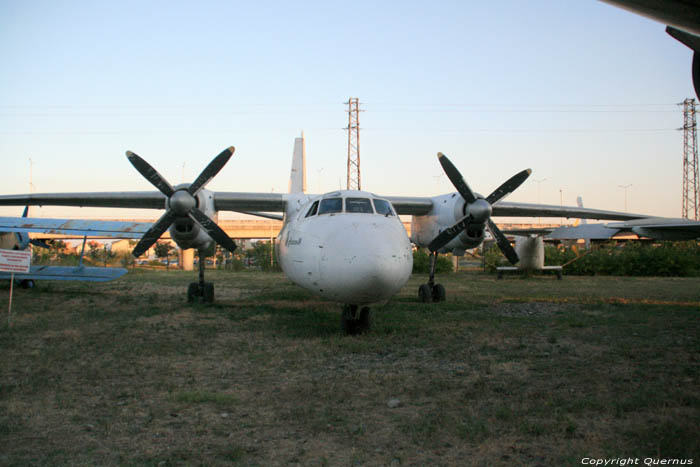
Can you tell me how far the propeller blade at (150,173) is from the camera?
11.5m

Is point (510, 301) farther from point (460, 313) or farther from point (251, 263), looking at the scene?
point (251, 263)

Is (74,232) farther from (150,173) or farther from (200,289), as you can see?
(150,173)

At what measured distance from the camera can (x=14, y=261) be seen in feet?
32.1

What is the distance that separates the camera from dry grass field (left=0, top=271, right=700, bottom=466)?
3.72 meters

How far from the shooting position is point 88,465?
3.44 meters

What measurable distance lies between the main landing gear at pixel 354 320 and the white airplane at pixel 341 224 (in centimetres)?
2

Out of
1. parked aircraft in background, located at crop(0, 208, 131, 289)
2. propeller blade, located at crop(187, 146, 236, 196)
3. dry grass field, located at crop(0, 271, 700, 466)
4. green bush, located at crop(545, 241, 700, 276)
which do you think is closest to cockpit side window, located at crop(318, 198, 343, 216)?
dry grass field, located at crop(0, 271, 700, 466)

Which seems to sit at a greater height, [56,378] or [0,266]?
[0,266]

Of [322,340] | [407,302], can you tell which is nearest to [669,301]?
[407,302]

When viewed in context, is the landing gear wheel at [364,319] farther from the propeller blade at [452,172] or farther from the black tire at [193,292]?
the black tire at [193,292]

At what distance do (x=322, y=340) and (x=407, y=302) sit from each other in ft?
20.3

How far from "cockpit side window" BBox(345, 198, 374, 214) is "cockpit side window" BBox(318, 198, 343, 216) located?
12 cm

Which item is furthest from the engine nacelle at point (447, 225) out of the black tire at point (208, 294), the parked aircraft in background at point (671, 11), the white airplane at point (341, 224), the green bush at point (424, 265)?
the green bush at point (424, 265)

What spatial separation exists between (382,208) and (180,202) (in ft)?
18.0
